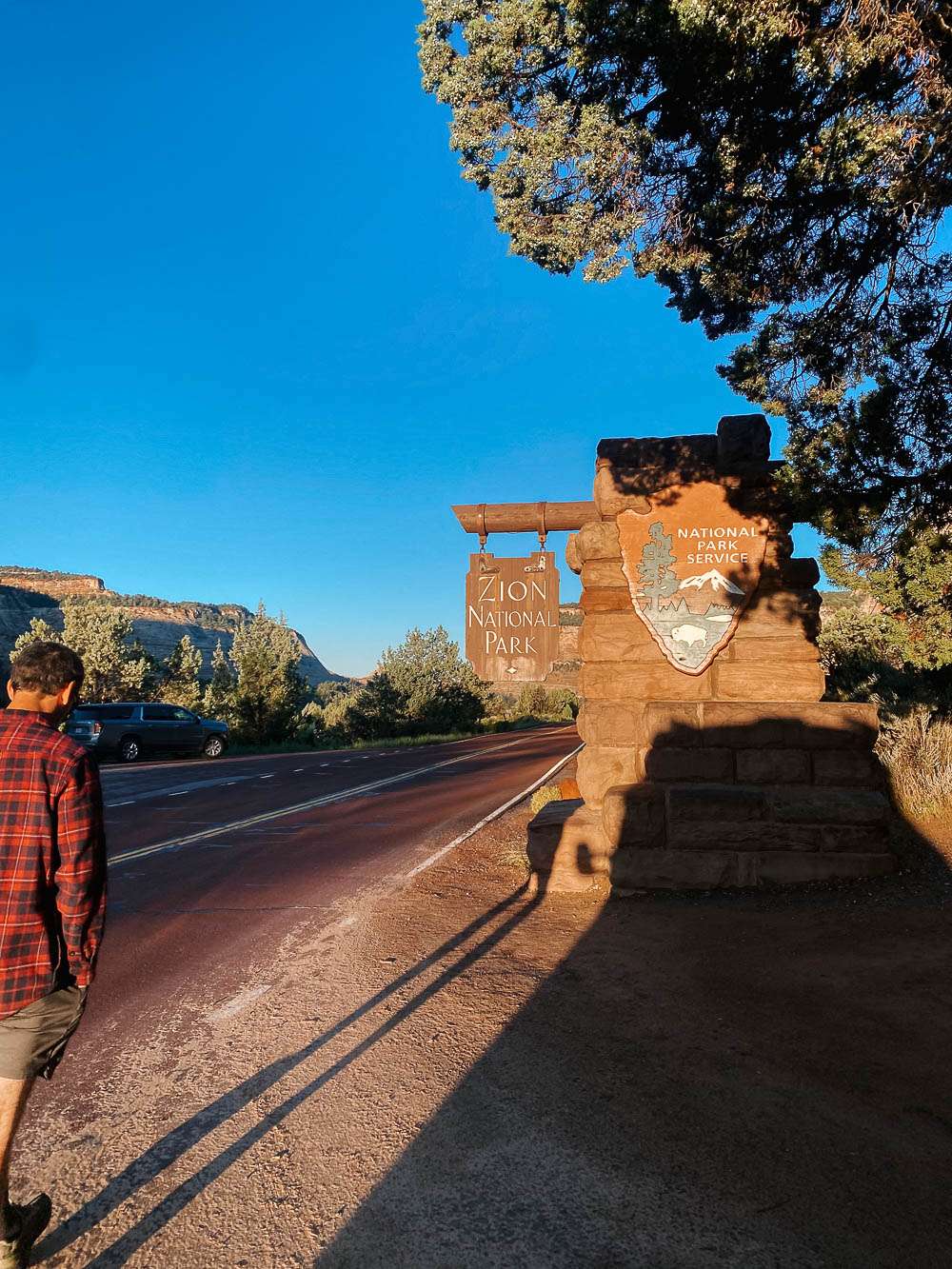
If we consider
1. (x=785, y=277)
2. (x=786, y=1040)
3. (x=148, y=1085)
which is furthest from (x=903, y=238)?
(x=148, y=1085)

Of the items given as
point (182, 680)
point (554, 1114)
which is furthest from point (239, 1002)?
point (182, 680)

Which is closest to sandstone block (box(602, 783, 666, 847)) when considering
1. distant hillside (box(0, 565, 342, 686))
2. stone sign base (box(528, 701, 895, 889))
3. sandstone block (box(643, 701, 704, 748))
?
stone sign base (box(528, 701, 895, 889))

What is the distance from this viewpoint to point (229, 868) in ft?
26.7

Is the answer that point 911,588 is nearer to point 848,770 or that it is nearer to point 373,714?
point 848,770

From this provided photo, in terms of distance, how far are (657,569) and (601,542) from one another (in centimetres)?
64

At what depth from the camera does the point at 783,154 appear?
7.52 meters

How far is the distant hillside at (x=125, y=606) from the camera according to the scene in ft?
315

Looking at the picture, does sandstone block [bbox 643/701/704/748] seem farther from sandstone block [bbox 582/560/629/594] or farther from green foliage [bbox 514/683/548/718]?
green foliage [bbox 514/683/548/718]

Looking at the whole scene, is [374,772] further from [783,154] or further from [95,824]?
[95,824]

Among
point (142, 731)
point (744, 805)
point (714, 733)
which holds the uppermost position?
point (714, 733)

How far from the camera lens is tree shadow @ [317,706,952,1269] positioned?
2500 millimetres

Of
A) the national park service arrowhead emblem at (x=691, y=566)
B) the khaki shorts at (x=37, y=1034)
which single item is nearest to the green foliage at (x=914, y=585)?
the national park service arrowhead emblem at (x=691, y=566)

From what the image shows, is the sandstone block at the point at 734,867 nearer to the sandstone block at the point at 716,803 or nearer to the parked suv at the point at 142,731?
the sandstone block at the point at 716,803

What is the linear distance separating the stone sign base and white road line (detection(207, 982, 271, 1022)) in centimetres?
298
